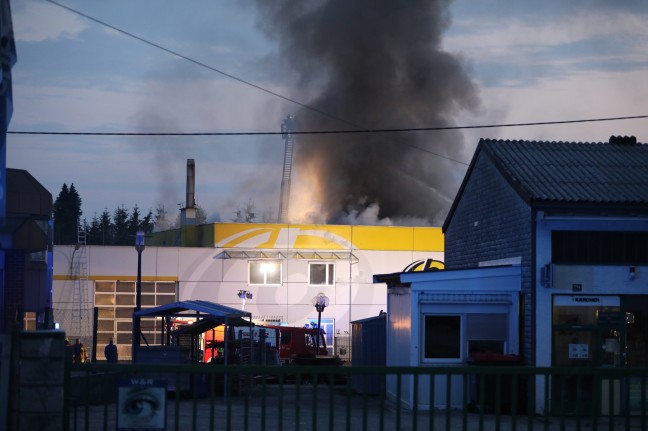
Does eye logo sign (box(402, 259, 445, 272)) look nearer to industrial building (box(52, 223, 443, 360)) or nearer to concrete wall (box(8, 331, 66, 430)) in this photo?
industrial building (box(52, 223, 443, 360))

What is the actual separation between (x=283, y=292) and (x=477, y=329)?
1207 inches

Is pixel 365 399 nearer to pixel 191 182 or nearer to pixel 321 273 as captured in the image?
pixel 321 273

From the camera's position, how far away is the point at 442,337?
23.5 meters

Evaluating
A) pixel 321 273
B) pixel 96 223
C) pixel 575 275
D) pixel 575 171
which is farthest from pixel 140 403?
pixel 96 223

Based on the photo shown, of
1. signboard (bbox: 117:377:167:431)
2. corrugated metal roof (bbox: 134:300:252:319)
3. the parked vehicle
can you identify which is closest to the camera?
signboard (bbox: 117:377:167:431)

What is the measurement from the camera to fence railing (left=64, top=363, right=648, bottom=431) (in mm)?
9773

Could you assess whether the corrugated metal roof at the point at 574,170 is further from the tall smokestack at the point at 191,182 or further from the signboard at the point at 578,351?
the tall smokestack at the point at 191,182

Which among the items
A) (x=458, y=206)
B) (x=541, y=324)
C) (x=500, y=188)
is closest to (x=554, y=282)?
(x=541, y=324)

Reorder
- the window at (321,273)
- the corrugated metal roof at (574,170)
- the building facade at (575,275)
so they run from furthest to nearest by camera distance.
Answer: the window at (321,273)
the corrugated metal roof at (574,170)
the building facade at (575,275)

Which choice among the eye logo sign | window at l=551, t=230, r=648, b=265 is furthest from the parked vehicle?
window at l=551, t=230, r=648, b=265

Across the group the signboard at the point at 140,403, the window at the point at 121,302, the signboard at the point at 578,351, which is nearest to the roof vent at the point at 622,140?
the signboard at the point at 578,351

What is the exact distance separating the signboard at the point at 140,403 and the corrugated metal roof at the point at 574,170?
14.9 metres

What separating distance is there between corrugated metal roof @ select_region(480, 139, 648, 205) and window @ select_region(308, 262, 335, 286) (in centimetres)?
2786

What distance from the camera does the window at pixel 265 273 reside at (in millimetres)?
53688
